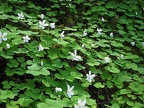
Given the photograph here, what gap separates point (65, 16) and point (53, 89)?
2.10m

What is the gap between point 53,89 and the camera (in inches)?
92.8

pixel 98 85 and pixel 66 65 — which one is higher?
pixel 66 65

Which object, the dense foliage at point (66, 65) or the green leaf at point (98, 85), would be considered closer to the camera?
the dense foliage at point (66, 65)

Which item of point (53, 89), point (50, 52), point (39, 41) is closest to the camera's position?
point (53, 89)

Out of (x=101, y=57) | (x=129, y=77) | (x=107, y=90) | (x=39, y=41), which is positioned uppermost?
(x=39, y=41)

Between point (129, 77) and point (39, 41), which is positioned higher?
point (39, 41)

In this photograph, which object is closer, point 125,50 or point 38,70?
point 38,70

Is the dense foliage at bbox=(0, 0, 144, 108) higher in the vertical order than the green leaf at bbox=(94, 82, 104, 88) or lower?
higher

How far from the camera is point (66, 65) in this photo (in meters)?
2.61

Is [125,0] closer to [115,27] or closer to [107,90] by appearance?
[115,27]

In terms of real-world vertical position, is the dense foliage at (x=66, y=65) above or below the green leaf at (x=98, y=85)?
above

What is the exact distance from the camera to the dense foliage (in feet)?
7.50

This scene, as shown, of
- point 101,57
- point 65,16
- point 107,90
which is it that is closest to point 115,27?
point 65,16

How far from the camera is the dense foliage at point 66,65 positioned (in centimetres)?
229
